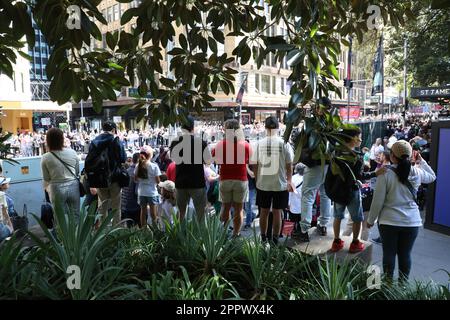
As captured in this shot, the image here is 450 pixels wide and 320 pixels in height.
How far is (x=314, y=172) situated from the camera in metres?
5.02

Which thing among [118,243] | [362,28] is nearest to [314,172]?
[362,28]

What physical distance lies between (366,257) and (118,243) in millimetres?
3043

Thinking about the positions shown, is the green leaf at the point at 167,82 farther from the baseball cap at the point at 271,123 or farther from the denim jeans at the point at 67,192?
the denim jeans at the point at 67,192

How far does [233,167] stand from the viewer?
505cm

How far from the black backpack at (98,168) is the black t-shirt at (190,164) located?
1.08 m

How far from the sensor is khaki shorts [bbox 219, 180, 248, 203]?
5.09 meters

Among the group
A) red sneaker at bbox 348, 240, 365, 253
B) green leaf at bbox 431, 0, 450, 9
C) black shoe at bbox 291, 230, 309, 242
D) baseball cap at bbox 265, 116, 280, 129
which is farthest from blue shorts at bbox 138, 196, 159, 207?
green leaf at bbox 431, 0, 450, 9

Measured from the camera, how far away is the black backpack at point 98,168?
17.9 ft

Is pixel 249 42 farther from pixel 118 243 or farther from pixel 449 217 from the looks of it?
pixel 449 217

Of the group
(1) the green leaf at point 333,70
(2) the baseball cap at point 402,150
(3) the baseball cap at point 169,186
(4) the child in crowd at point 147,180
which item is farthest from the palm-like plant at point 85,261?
(4) the child in crowd at point 147,180

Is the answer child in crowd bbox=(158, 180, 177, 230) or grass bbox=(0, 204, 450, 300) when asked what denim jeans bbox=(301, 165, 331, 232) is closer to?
grass bbox=(0, 204, 450, 300)

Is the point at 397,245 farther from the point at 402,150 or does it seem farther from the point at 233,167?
the point at 233,167

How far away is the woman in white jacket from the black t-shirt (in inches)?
84.9

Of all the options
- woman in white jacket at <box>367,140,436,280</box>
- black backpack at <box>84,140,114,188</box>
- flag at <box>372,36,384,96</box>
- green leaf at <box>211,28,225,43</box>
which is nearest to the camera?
green leaf at <box>211,28,225,43</box>
